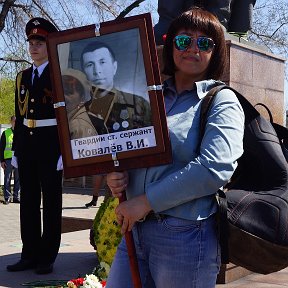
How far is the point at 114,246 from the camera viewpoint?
4.49 metres

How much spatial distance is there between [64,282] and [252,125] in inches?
101

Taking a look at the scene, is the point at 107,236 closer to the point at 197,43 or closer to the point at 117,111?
the point at 117,111

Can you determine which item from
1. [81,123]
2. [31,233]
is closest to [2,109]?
[31,233]

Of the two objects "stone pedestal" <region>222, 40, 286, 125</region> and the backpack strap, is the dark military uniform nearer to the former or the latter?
the backpack strap

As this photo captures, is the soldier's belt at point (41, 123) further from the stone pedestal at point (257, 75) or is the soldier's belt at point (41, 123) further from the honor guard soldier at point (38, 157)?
the stone pedestal at point (257, 75)

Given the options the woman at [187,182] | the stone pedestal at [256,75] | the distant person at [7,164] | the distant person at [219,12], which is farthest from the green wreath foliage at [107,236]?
the distant person at [7,164]

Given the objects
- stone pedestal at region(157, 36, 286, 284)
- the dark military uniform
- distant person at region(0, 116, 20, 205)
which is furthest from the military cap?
distant person at region(0, 116, 20, 205)

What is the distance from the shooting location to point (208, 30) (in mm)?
2211

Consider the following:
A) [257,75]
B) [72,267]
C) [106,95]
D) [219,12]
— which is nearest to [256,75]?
[257,75]

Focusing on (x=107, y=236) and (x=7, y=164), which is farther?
(x=7, y=164)

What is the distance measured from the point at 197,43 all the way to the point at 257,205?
604 mm

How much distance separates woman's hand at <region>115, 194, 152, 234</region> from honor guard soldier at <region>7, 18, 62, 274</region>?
2.59m

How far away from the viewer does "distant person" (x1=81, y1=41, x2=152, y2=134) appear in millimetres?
2156

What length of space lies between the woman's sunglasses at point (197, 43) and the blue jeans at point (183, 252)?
23.6 inches
